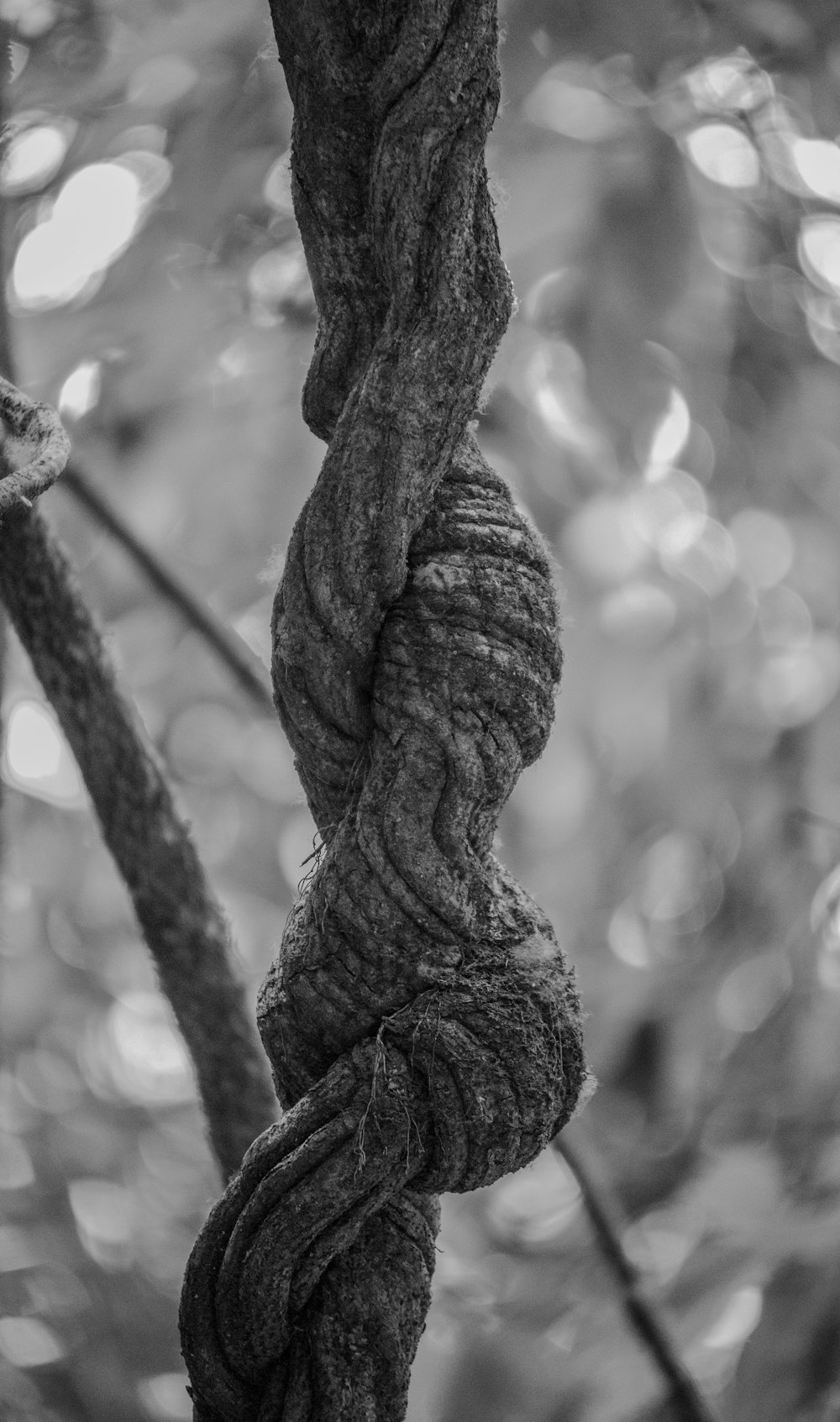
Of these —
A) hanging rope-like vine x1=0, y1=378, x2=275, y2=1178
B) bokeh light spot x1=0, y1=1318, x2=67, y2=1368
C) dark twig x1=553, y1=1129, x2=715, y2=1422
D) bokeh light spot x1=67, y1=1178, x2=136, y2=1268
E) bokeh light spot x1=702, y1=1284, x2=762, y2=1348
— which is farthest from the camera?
bokeh light spot x1=67, y1=1178, x2=136, y2=1268

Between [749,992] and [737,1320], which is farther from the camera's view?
[749,992]

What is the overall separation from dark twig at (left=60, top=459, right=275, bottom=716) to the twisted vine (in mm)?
504

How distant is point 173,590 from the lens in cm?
92

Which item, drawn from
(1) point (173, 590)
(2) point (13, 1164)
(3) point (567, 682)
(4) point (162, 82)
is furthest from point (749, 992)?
(4) point (162, 82)

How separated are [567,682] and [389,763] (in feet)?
3.89

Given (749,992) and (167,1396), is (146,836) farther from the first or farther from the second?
(749,992)

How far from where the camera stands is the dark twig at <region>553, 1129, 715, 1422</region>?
0.82 meters

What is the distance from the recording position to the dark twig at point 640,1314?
0.82m

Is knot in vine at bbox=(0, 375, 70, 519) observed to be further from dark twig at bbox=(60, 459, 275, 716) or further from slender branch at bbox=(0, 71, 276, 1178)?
dark twig at bbox=(60, 459, 275, 716)

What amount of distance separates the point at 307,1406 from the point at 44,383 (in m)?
0.98

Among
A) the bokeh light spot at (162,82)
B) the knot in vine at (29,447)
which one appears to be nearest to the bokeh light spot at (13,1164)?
the bokeh light spot at (162,82)

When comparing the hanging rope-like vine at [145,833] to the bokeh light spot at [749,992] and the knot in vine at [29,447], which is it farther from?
the bokeh light spot at [749,992]

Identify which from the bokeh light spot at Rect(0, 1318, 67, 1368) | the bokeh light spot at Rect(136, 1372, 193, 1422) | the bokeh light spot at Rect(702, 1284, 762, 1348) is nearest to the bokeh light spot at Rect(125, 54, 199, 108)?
the bokeh light spot at Rect(702, 1284, 762, 1348)

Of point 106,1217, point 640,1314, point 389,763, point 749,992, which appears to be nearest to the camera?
point 389,763
